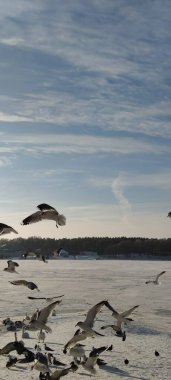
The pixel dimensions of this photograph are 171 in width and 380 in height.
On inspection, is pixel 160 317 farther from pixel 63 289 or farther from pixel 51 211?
pixel 51 211

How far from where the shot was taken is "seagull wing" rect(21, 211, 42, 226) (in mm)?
8062

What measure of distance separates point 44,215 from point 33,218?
196mm

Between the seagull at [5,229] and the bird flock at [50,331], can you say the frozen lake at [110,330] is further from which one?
the seagull at [5,229]

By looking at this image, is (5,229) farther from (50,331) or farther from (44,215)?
(50,331)

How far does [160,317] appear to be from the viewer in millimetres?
21766

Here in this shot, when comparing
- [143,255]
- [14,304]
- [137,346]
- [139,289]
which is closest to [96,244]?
[143,255]

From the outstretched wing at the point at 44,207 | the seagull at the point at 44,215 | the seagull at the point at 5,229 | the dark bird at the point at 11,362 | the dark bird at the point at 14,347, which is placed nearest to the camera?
the seagull at the point at 44,215

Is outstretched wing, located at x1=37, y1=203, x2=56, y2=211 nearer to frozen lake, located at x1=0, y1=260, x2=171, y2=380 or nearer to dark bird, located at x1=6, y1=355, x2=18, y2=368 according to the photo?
frozen lake, located at x1=0, y1=260, x2=171, y2=380

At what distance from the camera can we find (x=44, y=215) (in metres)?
8.05

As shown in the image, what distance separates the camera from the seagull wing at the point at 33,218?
8062 millimetres

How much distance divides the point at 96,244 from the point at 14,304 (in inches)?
4125

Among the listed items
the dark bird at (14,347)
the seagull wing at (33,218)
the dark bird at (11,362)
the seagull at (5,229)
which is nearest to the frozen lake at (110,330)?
the dark bird at (11,362)

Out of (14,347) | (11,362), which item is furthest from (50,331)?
(14,347)

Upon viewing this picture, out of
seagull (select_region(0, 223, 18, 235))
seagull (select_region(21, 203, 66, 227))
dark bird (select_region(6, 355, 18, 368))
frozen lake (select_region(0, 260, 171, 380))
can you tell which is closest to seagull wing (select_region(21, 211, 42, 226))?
seagull (select_region(21, 203, 66, 227))
